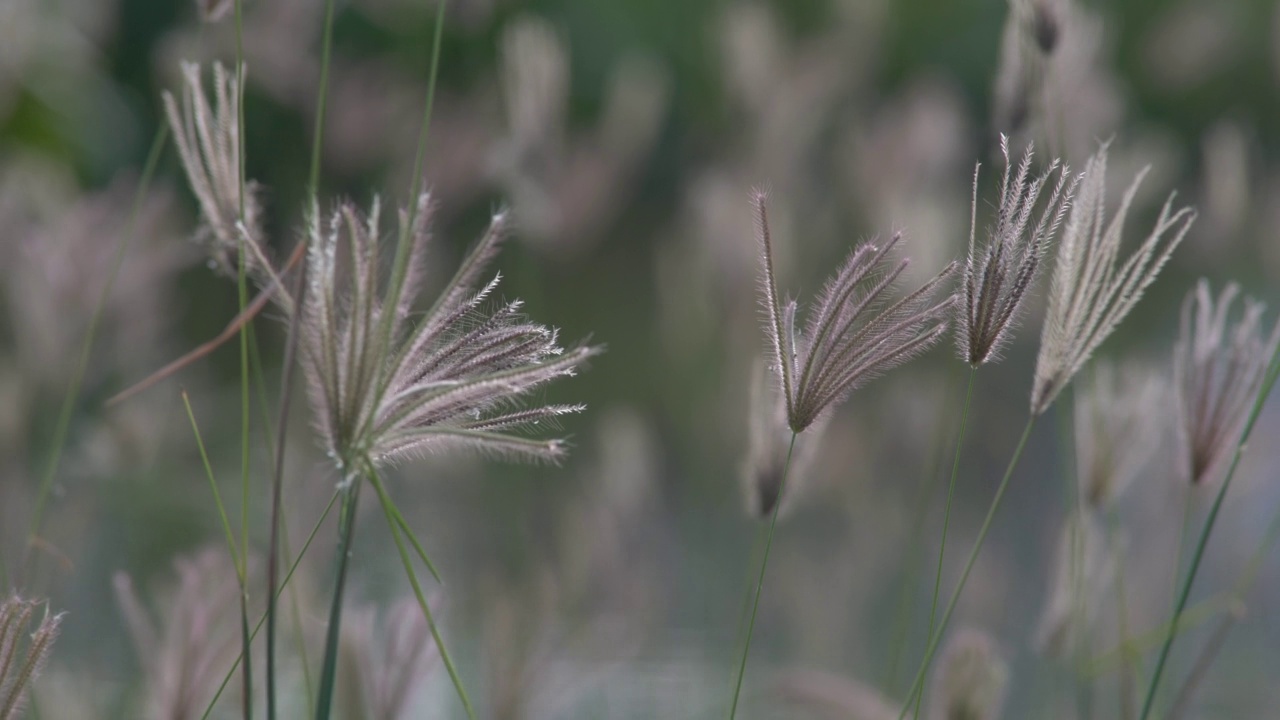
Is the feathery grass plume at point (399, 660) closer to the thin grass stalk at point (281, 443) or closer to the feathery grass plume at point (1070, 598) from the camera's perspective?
the thin grass stalk at point (281, 443)

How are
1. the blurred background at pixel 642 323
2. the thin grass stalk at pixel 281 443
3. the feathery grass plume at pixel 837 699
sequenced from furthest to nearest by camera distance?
the blurred background at pixel 642 323, the feathery grass plume at pixel 837 699, the thin grass stalk at pixel 281 443

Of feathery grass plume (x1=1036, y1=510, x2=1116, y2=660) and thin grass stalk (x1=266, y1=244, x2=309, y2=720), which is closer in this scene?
thin grass stalk (x1=266, y1=244, x2=309, y2=720)

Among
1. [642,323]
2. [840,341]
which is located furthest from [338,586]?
[642,323]

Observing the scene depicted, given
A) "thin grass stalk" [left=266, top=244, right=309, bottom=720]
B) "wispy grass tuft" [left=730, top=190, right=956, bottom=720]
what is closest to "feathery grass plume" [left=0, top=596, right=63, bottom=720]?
"thin grass stalk" [left=266, top=244, right=309, bottom=720]

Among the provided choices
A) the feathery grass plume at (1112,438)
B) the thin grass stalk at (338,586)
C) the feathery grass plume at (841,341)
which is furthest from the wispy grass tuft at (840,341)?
the feathery grass plume at (1112,438)

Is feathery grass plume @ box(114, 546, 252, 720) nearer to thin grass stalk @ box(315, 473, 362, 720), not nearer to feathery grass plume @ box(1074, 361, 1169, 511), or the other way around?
thin grass stalk @ box(315, 473, 362, 720)

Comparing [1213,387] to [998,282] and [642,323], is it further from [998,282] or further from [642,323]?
[642,323]

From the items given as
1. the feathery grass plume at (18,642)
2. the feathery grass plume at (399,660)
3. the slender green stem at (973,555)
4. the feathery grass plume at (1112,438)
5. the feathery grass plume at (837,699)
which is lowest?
the feathery grass plume at (18,642)
